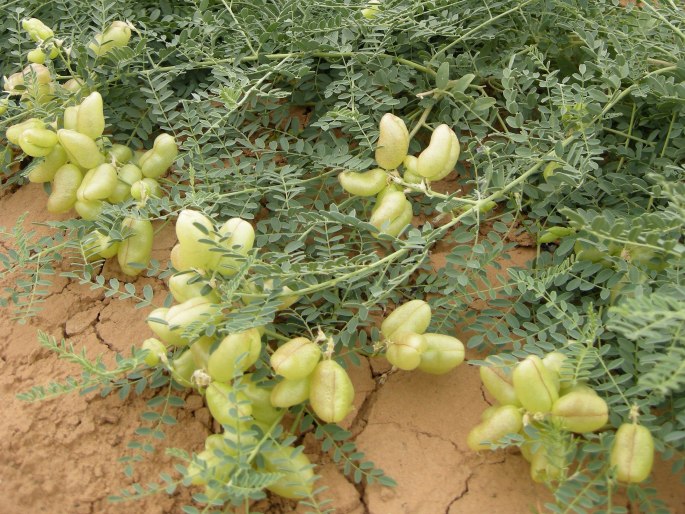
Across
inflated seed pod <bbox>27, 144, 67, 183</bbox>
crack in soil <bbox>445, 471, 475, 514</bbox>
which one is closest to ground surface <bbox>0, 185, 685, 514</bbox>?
crack in soil <bbox>445, 471, 475, 514</bbox>

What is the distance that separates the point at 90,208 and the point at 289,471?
1069 mm

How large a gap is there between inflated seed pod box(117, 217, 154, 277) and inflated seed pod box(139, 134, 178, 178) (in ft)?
0.70

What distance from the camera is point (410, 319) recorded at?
77.4 inches

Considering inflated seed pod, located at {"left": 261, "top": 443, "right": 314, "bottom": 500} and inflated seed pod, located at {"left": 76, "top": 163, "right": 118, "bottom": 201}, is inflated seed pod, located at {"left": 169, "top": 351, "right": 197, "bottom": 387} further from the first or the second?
inflated seed pod, located at {"left": 76, "top": 163, "right": 118, "bottom": 201}

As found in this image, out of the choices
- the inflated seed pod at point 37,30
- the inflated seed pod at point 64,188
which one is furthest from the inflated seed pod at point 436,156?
the inflated seed pod at point 37,30

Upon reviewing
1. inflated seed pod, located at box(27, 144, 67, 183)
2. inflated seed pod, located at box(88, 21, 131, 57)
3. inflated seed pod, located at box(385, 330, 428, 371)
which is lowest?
inflated seed pod, located at box(385, 330, 428, 371)

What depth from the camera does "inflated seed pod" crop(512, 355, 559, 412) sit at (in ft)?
5.64

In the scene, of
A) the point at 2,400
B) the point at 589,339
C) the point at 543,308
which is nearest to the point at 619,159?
the point at 543,308

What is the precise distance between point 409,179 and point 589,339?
0.71m

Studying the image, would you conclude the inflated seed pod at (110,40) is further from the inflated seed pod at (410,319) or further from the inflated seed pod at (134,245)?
the inflated seed pod at (410,319)

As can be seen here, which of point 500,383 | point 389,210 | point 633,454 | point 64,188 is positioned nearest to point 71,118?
point 64,188

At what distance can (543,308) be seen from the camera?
2.01 m

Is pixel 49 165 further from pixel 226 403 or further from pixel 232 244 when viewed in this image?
pixel 226 403

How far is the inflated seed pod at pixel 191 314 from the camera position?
1789 mm
